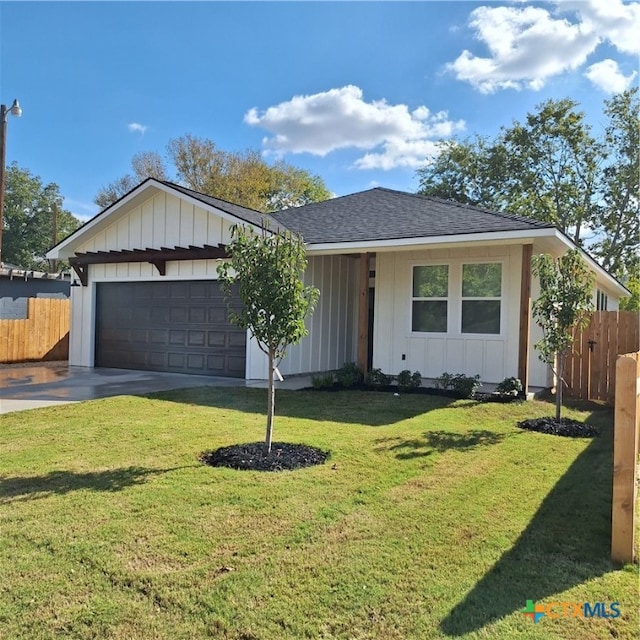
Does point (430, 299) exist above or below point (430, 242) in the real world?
below

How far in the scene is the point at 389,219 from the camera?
11.0 m

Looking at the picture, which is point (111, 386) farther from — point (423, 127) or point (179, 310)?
point (423, 127)

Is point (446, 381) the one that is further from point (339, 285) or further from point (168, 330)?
point (168, 330)

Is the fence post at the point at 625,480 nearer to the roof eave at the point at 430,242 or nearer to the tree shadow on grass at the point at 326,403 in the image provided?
the tree shadow on grass at the point at 326,403

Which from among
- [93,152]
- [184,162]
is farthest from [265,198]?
[93,152]

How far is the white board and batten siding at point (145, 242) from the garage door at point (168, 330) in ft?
0.69

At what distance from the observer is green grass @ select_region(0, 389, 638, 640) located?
2379 mm

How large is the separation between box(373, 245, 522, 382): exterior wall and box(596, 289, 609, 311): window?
710cm

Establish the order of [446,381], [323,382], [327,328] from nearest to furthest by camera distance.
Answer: [446,381] → [323,382] → [327,328]

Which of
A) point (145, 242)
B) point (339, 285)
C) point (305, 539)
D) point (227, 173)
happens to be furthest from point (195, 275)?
point (227, 173)

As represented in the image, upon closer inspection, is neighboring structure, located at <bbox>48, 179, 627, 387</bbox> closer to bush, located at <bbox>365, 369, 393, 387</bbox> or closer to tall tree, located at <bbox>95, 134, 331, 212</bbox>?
bush, located at <bbox>365, 369, 393, 387</bbox>

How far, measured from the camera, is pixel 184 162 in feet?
104

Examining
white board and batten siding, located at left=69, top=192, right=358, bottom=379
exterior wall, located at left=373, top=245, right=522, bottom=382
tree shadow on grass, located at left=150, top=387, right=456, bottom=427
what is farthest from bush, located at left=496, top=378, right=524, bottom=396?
white board and batten siding, located at left=69, top=192, right=358, bottom=379

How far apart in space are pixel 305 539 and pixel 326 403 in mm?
4938
